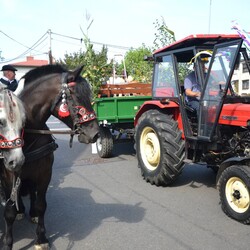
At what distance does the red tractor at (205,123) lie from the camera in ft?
14.6

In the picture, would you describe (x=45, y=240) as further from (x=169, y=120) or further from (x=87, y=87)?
(x=169, y=120)

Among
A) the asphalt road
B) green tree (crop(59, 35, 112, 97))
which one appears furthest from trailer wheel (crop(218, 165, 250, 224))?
green tree (crop(59, 35, 112, 97))

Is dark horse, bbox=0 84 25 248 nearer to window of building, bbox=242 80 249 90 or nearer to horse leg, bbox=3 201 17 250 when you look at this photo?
horse leg, bbox=3 201 17 250

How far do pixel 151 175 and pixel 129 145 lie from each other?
3.88 m

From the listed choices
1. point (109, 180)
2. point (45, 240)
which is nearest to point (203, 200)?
point (109, 180)

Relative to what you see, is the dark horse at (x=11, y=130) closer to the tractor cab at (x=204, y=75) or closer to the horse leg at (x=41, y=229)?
the horse leg at (x=41, y=229)

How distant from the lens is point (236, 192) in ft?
14.1

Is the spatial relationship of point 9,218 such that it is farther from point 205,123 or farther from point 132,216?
point 205,123

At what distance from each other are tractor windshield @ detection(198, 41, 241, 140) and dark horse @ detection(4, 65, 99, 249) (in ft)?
7.52

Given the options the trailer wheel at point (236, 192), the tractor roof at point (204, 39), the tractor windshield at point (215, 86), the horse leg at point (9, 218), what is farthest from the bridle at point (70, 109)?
the tractor roof at point (204, 39)

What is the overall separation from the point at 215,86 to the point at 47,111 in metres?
2.70

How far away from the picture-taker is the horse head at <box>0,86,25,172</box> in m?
2.86

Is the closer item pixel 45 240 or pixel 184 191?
pixel 45 240

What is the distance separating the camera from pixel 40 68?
3467 mm
